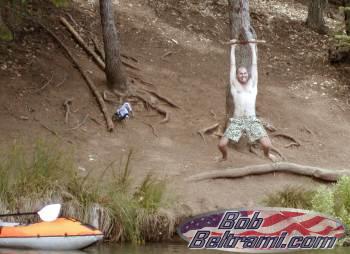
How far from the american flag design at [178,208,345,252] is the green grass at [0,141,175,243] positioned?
613 mm

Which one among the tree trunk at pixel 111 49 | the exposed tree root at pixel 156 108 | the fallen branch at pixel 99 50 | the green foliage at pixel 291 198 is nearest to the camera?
the green foliage at pixel 291 198

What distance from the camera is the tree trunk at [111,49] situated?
687 inches

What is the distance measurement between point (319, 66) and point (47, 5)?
8198 millimetres

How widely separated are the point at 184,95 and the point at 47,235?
8.96 m

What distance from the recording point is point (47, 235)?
1069cm

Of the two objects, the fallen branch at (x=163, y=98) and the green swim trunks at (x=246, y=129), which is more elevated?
the green swim trunks at (x=246, y=129)

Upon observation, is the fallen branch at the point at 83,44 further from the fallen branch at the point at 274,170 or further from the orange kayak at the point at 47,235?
the orange kayak at the point at 47,235

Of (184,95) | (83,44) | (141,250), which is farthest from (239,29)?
(141,250)

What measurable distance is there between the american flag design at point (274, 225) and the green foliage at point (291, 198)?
1177 millimetres

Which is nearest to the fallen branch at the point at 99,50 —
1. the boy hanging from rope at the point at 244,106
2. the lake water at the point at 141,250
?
the boy hanging from rope at the point at 244,106

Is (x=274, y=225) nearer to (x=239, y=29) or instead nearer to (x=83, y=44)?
(x=239, y=29)

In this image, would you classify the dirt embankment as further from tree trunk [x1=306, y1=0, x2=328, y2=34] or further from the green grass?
the green grass

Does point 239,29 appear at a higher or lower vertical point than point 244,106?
higher

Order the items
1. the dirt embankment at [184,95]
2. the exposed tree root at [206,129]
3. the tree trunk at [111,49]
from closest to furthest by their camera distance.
Answer: the dirt embankment at [184,95] < the exposed tree root at [206,129] < the tree trunk at [111,49]
